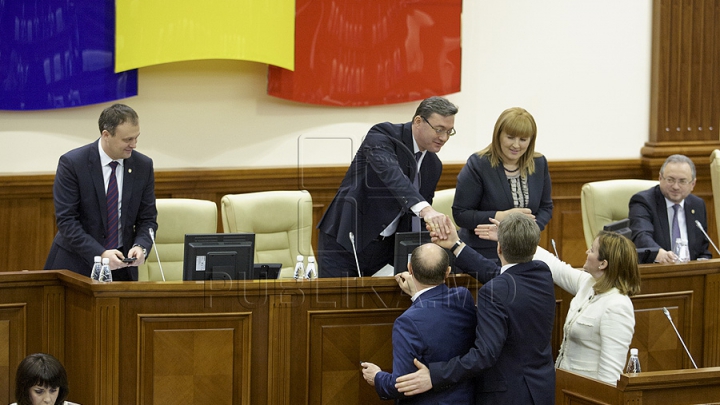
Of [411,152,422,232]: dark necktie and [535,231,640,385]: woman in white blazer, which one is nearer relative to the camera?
[535,231,640,385]: woman in white blazer

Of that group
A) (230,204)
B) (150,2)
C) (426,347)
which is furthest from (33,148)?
(426,347)

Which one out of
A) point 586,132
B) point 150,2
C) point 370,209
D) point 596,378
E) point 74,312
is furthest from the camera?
point 586,132

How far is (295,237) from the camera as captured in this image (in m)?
5.14

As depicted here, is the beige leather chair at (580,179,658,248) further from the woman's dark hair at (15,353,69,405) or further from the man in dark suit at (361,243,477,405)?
the woman's dark hair at (15,353,69,405)

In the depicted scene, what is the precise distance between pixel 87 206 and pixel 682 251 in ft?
9.19

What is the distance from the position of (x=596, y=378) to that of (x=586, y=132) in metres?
3.49

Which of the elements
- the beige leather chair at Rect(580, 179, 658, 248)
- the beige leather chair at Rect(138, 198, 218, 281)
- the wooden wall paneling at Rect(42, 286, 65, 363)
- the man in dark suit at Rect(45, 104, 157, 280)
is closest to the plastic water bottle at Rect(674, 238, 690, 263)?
the beige leather chair at Rect(580, 179, 658, 248)

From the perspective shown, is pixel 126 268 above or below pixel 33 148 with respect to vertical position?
below

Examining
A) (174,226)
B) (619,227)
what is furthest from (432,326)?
(174,226)

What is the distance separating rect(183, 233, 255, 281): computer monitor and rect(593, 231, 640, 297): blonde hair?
4.59ft

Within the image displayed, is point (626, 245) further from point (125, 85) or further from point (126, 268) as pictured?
point (125, 85)

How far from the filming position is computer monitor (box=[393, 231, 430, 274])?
394cm

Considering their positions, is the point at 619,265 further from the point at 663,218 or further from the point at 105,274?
the point at 105,274

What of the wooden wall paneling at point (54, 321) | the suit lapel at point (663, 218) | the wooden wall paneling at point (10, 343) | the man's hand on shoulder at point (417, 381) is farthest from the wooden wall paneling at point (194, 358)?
the suit lapel at point (663, 218)
